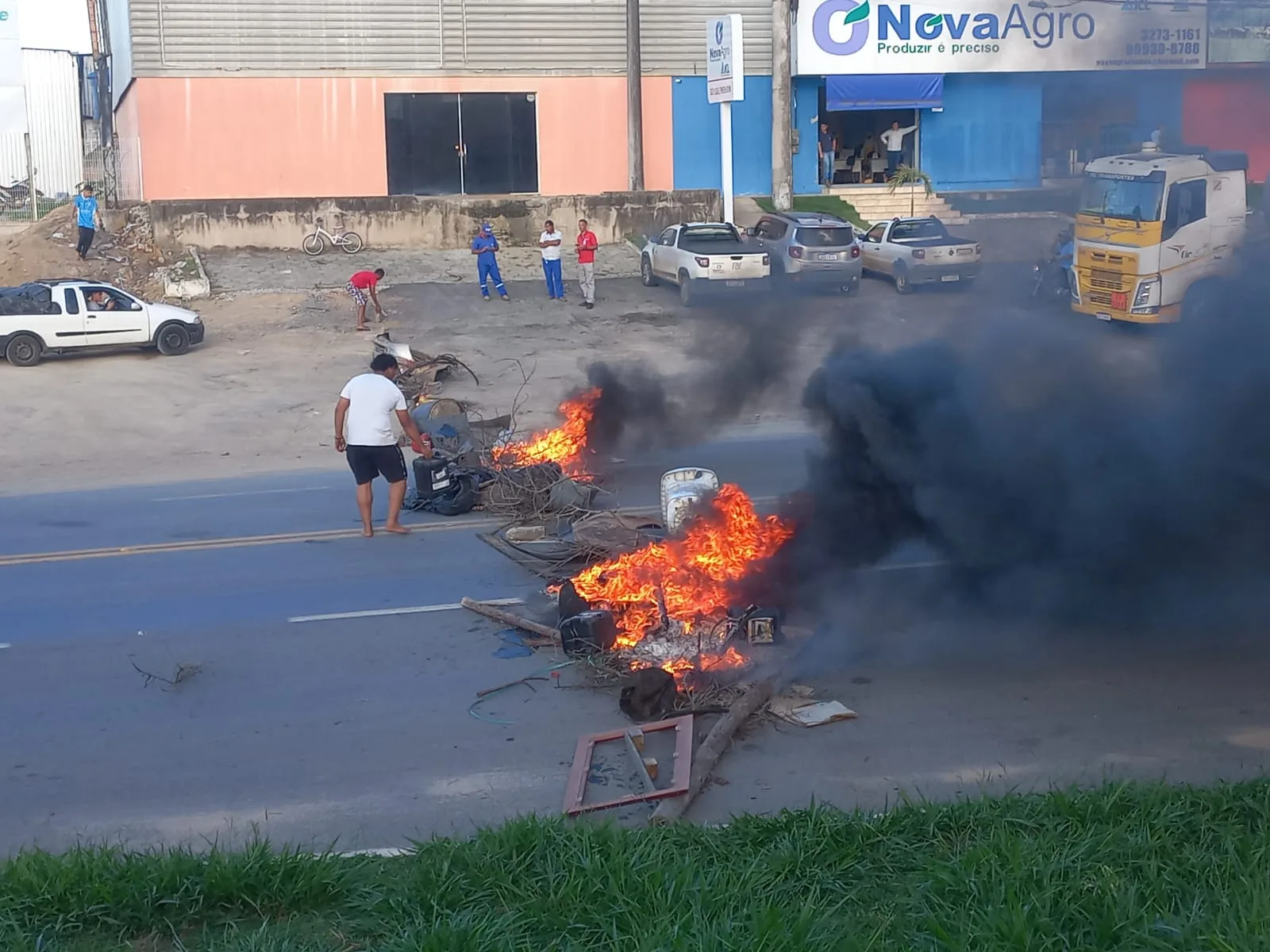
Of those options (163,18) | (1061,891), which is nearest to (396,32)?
(163,18)

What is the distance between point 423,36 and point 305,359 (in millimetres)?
13602

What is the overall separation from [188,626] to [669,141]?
2764 cm

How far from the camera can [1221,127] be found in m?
7.40

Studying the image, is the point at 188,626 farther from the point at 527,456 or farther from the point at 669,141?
the point at 669,141

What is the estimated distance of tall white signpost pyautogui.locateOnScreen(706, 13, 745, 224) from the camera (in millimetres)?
29891

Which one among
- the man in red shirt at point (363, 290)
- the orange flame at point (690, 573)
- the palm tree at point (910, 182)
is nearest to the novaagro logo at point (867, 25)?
the palm tree at point (910, 182)

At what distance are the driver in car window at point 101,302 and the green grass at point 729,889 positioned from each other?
729 inches

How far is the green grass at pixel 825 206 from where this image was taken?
33219 mm

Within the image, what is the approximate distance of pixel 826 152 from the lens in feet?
116

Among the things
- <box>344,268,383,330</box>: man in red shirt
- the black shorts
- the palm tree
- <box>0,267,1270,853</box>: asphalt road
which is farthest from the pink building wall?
<box>0,267,1270,853</box>: asphalt road

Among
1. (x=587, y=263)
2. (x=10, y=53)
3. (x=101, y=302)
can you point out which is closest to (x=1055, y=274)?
(x=587, y=263)

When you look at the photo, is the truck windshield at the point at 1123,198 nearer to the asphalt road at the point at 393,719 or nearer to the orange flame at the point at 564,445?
the asphalt road at the point at 393,719

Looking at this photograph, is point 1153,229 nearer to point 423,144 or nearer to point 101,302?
point 101,302

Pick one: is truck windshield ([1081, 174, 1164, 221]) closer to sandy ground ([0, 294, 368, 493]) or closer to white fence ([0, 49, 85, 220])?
sandy ground ([0, 294, 368, 493])
